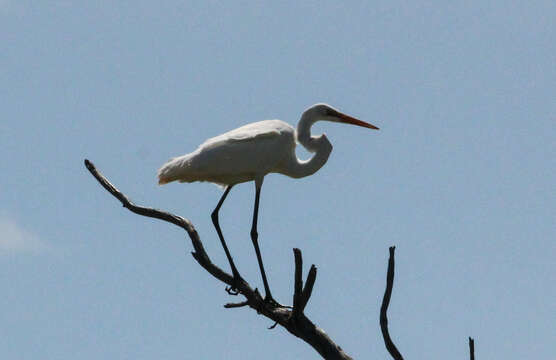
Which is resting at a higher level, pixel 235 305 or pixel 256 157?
pixel 256 157

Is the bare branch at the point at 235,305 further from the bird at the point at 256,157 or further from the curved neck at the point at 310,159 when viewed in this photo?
the curved neck at the point at 310,159

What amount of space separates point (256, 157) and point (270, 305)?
2319mm

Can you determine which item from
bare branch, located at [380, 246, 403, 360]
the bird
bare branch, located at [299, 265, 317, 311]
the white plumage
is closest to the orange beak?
the bird

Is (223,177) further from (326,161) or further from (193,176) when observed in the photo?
(326,161)

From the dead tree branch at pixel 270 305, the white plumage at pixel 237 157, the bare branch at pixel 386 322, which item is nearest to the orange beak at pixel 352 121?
the white plumage at pixel 237 157

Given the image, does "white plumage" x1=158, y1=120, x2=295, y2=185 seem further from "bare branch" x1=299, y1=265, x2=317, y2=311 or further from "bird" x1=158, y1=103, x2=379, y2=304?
"bare branch" x1=299, y1=265, x2=317, y2=311

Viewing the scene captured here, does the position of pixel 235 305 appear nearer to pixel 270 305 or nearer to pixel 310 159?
pixel 270 305

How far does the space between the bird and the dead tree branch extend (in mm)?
794

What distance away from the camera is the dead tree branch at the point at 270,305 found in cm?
847

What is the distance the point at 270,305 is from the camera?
9.72 m

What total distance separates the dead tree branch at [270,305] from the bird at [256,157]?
2.60 feet

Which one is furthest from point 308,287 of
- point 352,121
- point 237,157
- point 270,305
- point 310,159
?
point 352,121

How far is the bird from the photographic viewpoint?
441 inches

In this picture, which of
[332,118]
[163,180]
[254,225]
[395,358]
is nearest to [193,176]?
[163,180]
